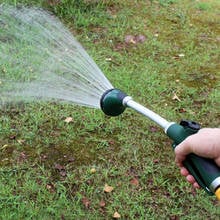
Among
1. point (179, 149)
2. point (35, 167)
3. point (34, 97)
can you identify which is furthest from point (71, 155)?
point (179, 149)

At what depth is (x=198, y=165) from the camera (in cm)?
175

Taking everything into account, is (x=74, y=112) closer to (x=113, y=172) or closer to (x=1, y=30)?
(x=113, y=172)

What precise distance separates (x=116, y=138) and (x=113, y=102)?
1390mm

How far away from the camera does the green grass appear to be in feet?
9.65

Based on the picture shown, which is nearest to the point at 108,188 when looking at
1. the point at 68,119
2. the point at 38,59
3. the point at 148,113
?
the point at 68,119

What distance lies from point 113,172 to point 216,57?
221 cm

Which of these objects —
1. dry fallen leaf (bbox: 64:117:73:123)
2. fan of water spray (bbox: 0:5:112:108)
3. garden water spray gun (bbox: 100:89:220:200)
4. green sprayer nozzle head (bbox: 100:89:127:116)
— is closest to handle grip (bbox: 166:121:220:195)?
garden water spray gun (bbox: 100:89:220:200)

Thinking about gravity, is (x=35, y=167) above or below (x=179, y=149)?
below

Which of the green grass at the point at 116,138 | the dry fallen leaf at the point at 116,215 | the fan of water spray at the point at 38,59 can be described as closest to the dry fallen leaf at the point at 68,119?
the green grass at the point at 116,138

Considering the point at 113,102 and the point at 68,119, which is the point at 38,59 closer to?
the point at 68,119

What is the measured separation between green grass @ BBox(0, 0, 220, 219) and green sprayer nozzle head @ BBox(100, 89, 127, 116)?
99 centimetres

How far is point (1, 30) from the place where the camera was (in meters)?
4.71

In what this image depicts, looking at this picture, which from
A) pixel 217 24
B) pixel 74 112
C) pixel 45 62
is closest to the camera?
pixel 74 112

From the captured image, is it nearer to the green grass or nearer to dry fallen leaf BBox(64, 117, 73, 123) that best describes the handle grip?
the green grass
